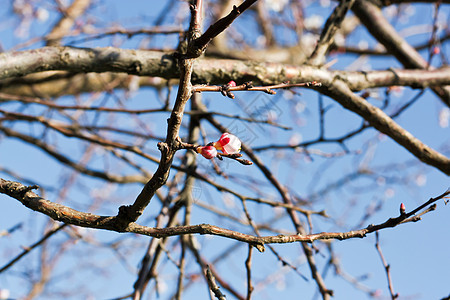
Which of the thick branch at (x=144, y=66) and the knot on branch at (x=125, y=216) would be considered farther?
the thick branch at (x=144, y=66)

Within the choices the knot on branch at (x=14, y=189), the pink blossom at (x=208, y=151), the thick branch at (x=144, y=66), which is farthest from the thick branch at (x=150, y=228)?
the thick branch at (x=144, y=66)

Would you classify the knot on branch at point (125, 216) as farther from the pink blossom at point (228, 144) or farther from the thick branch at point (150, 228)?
the pink blossom at point (228, 144)

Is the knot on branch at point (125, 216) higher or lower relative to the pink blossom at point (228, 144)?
lower

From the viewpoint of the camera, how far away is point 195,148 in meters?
0.78

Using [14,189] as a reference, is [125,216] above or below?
below

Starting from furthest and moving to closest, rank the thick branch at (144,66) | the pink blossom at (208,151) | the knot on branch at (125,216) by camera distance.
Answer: the thick branch at (144,66) < the knot on branch at (125,216) < the pink blossom at (208,151)

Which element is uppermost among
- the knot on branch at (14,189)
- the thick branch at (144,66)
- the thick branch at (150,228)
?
the thick branch at (144,66)

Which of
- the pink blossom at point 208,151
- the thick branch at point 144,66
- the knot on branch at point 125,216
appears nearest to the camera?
the pink blossom at point 208,151

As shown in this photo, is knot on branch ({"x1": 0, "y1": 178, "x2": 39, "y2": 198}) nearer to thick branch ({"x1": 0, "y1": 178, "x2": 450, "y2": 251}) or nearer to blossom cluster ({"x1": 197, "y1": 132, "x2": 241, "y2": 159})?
thick branch ({"x1": 0, "y1": 178, "x2": 450, "y2": 251})

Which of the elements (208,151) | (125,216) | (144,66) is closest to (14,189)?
(125,216)

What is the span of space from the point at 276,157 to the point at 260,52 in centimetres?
129

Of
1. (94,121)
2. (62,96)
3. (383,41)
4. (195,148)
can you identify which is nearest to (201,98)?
(94,121)

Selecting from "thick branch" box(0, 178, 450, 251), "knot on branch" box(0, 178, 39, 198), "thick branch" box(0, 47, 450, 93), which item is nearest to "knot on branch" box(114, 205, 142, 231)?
"thick branch" box(0, 178, 450, 251)

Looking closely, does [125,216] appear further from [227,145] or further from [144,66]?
[144,66]
